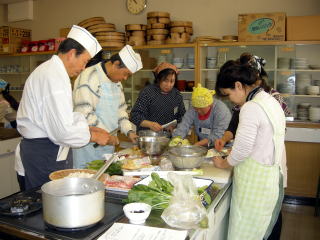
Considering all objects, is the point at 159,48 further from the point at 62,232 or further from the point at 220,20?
the point at 62,232

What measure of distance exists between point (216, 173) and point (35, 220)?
3.57 ft

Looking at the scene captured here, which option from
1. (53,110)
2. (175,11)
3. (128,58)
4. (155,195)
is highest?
(175,11)

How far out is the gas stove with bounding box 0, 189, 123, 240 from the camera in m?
1.17

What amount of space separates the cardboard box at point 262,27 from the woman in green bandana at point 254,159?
7.61 feet

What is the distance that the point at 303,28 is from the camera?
3.99 m

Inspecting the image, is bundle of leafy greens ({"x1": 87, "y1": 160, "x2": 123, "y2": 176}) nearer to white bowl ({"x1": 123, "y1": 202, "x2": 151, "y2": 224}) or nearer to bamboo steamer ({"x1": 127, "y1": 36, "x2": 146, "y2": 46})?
white bowl ({"x1": 123, "y1": 202, "x2": 151, "y2": 224})

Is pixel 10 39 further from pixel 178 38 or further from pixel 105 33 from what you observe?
pixel 178 38

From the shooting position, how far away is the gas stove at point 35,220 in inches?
46.0

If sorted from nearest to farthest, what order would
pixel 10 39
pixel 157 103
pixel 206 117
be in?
pixel 206 117
pixel 157 103
pixel 10 39

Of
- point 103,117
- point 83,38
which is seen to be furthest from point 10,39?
point 83,38

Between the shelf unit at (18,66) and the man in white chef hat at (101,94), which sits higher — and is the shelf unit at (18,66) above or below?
above

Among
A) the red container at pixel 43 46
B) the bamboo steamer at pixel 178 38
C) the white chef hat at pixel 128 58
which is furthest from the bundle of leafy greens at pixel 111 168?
the red container at pixel 43 46

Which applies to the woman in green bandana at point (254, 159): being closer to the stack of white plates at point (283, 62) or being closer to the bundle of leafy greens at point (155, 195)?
the bundle of leafy greens at point (155, 195)

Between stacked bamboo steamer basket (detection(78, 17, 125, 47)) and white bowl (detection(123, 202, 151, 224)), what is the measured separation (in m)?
3.79
